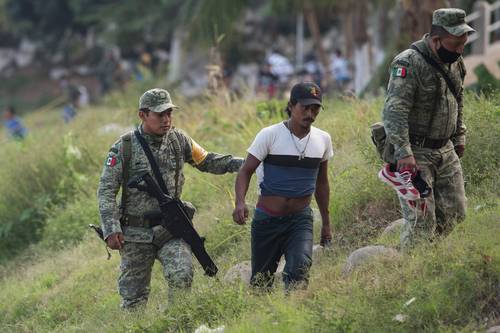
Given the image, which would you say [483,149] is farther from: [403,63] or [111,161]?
[111,161]

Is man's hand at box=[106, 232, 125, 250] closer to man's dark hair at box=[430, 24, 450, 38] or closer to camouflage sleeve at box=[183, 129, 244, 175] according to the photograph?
camouflage sleeve at box=[183, 129, 244, 175]

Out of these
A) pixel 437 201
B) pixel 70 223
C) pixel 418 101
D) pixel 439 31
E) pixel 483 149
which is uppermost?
pixel 439 31

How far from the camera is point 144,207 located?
7.82 m

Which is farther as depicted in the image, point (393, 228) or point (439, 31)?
point (393, 228)

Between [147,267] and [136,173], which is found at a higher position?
[136,173]

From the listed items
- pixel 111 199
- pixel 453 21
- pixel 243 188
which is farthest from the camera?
pixel 111 199

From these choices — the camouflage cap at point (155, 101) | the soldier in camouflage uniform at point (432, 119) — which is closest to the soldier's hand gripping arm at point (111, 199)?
the camouflage cap at point (155, 101)

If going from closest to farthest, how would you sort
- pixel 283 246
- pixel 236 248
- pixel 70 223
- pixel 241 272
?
pixel 283 246
pixel 241 272
pixel 236 248
pixel 70 223

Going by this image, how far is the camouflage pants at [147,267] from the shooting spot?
770 cm

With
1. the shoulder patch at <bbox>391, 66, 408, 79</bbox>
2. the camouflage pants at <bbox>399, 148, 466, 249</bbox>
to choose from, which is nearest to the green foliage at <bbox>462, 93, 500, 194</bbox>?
the camouflage pants at <bbox>399, 148, 466, 249</bbox>

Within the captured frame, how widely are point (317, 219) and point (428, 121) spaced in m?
2.78

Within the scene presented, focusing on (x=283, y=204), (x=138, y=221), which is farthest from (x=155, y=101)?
(x=283, y=204)

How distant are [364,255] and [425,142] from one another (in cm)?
108

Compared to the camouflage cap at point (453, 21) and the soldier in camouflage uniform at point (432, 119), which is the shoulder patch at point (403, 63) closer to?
the soldier in camouflage uniform at point (432, 119)
